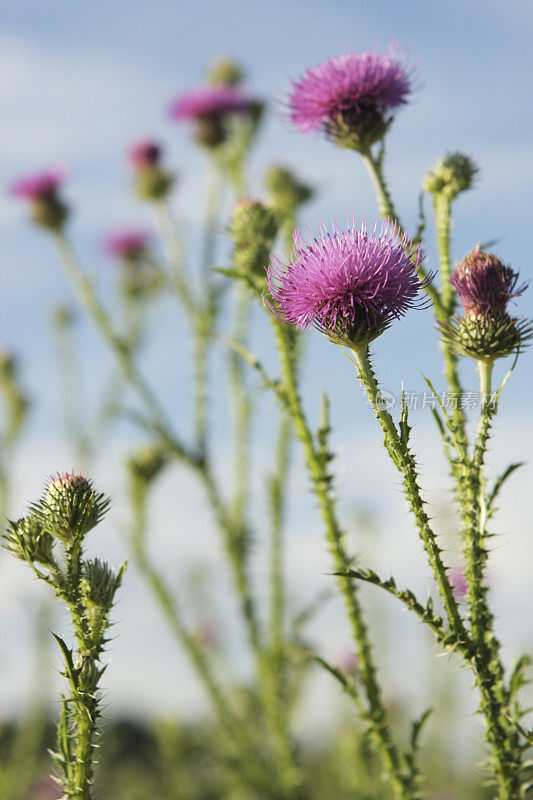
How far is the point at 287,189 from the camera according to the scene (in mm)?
7867

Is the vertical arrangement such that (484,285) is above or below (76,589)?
above

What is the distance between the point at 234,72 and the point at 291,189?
2448 mm

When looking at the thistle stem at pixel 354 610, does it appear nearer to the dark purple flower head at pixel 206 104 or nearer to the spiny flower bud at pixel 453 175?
the spiny flower bud at pixel 453 175

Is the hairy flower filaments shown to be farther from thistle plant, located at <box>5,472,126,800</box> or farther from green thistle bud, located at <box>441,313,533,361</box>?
thistle plant, located at <box>5,472,126,800</box>

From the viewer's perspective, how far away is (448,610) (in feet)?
9.63

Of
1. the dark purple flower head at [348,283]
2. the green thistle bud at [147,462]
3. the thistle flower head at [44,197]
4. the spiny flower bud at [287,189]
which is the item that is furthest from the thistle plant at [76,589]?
the thistle flower head at [44,197]

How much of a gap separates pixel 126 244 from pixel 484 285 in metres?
7.39

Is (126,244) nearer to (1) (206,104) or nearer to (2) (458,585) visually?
(1) (206,104)

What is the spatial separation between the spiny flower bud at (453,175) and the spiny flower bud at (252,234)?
98cm

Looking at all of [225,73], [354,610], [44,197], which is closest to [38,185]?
[44,197]

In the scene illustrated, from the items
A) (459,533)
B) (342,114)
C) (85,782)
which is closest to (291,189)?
(342,114)

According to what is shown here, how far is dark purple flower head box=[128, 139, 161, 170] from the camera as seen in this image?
28.1 feet

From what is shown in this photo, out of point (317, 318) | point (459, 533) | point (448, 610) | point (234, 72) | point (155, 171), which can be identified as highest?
point (234, 72)

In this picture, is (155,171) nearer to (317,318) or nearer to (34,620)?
(34,620)
